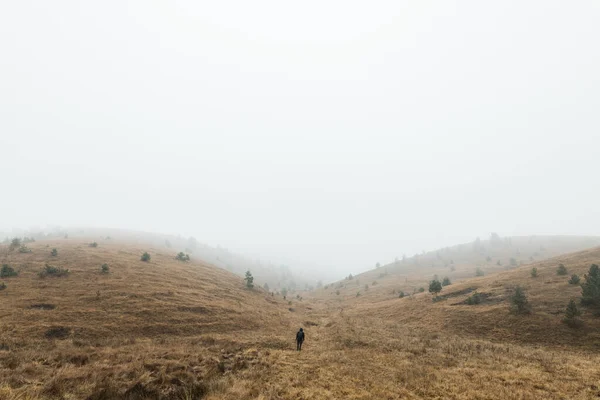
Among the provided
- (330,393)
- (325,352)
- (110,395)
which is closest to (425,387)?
(330,393)

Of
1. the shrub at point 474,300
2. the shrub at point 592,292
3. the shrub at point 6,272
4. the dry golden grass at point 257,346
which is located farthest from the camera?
the shrub at point 474,300

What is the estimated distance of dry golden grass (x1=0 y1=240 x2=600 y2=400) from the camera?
1434 cm

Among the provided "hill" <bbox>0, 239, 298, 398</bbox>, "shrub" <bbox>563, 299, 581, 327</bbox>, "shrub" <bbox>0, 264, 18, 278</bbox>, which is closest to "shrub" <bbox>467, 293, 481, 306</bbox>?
"shrub" <bbox>563, 299, 581, 327</bbox>

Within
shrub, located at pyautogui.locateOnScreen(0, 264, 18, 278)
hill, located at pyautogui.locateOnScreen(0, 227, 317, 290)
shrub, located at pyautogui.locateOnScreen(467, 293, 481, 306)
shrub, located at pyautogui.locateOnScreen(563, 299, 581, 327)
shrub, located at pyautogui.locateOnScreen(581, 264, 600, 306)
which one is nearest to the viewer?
shrub, located at pyautogui.locateOnScreen(563, 299, 581, 327)

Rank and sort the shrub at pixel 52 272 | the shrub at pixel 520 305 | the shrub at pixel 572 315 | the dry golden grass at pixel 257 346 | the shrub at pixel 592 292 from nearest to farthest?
the dry golden grass at pixel 257 346
the shrub at pixel 572 315
the shrub at pixel 592 292
the shrub at pixel 520 305
the shrub at pixel 52 272

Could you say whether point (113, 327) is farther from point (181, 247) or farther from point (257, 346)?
point (181, 247)

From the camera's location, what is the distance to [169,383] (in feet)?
48.2

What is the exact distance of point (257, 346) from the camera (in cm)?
2256

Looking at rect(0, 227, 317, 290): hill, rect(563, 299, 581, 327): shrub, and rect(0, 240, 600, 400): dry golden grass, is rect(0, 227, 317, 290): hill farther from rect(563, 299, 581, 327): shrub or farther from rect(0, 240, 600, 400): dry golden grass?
rect(563, 299, 581, 327): shrub

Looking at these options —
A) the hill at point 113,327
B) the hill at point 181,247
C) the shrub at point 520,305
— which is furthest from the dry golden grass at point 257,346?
the hill at point 181,247

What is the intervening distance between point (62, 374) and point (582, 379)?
30.1 metres

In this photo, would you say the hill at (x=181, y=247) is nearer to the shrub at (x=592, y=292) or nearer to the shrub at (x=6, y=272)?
the shrub at (x=6, y=272)

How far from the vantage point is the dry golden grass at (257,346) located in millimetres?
14344

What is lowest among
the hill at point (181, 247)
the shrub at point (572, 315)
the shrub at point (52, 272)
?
the hill at point (181, 247)
